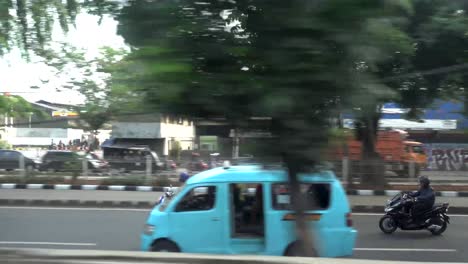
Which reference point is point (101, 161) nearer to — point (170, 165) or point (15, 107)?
point (170, 165)

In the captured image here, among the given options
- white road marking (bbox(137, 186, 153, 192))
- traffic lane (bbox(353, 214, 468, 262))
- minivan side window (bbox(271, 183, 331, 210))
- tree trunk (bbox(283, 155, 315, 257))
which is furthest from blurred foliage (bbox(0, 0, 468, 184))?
white road marking (bbox(137, 186, 153, 192))

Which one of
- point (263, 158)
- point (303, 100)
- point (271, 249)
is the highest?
point (303, 100)

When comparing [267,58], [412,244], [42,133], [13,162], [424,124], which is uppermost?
[42,133]

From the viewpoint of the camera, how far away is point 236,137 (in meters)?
3.36

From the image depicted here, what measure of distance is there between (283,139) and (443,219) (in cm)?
884

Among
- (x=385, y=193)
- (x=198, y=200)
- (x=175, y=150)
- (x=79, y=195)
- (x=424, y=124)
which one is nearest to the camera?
(x=198, y=200)

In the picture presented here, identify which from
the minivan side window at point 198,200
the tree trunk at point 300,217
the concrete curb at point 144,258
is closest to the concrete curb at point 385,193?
the minivan side window at point 198,200

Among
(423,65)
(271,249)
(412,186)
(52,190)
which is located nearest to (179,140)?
(52,190)

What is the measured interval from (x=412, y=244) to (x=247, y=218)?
403 centimetres

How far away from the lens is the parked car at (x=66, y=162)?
20.5m

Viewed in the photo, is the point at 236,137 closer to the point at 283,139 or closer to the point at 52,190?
the point at 283,139

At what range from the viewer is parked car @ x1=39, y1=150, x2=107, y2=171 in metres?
20.5

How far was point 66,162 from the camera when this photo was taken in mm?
21062

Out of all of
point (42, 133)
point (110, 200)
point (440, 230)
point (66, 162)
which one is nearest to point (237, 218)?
point (440, 230)
